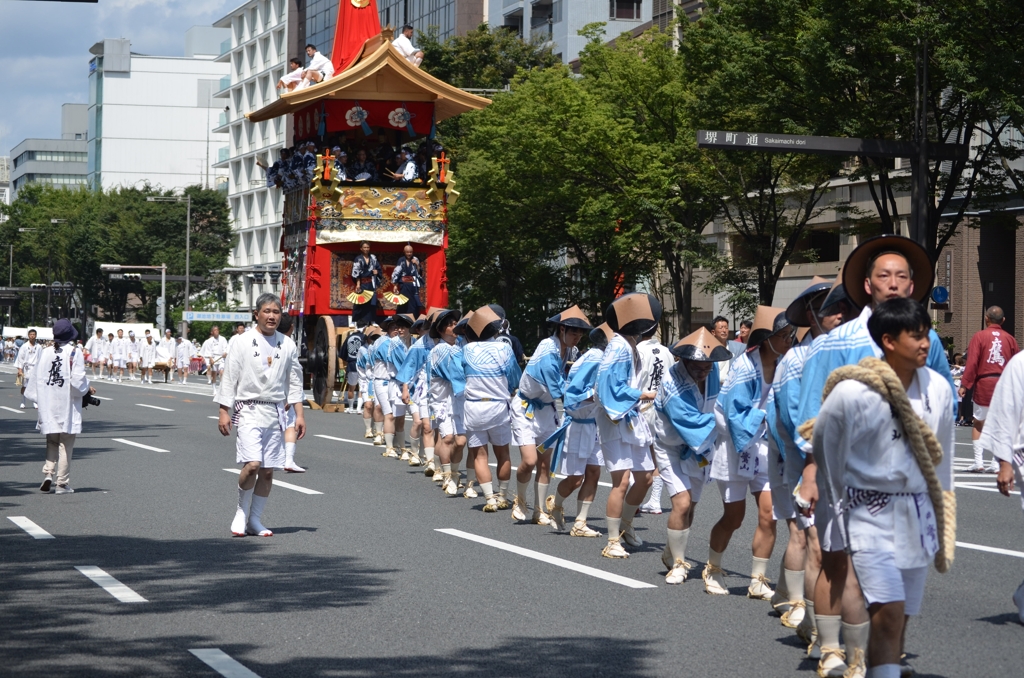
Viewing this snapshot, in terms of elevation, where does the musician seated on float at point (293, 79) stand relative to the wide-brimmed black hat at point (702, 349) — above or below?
above

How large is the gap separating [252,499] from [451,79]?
41460 mm

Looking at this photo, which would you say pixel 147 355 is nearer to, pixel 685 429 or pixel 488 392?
pixel 488 392

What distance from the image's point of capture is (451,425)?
14430mm

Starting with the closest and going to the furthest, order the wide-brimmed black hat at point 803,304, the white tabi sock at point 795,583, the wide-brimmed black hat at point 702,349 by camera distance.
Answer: the wide-brimmed black hat at point 803,304, the white tabi sock at point 795,583, the wide-brimmed black hat at point 702,349

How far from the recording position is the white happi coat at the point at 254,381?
1055 centimetres

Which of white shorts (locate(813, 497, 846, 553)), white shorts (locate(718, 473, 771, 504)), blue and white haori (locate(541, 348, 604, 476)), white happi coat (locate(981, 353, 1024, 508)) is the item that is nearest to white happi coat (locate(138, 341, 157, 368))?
blue and white haori (locate(541, 348, 604, 476))

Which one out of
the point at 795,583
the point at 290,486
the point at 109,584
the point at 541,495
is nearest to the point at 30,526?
the point at 109,584

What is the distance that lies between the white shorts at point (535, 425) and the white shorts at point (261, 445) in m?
2.22

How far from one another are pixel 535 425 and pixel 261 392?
99.5 inches

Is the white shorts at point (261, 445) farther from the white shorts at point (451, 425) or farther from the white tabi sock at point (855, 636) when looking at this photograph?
the white tabi sock at point (855, 636)

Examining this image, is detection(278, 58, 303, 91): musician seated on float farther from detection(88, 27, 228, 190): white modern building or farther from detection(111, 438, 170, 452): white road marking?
detection(88, 27, 228, 190): white modern building

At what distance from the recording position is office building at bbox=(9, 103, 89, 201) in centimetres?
14825

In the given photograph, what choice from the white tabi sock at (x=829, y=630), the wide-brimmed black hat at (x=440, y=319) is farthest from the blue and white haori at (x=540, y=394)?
the white tabi sock at (x=829, y=630)

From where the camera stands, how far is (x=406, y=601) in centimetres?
812
